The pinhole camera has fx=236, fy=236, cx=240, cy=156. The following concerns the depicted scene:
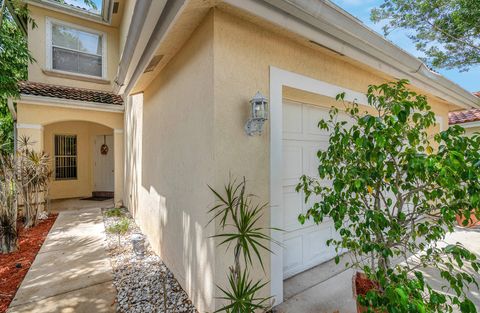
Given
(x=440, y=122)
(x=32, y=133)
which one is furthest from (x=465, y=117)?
(x=32, y=133)

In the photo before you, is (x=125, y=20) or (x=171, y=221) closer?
(x=171, y=221)

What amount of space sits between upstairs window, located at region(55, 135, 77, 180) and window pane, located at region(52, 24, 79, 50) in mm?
4182

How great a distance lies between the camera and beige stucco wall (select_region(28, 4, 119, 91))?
376 inches

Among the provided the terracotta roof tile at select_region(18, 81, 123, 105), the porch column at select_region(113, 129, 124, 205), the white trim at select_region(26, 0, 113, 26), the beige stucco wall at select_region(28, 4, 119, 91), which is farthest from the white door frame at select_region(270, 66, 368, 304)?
the beige stucco wall at select_region(28, 4, 119, 91)

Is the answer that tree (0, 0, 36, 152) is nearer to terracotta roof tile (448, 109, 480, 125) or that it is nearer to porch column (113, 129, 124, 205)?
porch column (113, 129, 124, 205)

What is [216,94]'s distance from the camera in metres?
2.89

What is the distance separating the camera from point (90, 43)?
10.7 metres

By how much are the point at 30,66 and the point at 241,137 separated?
11136mm

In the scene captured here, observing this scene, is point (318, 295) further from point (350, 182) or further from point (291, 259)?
point (350, 182)

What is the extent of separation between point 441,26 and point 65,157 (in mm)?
17156

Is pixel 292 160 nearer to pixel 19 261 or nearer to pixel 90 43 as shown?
pixel 19 261

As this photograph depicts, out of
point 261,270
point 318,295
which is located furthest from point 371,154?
Result: point 318,295

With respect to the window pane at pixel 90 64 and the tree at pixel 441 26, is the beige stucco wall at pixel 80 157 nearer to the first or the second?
the window pane at pixel 90 64

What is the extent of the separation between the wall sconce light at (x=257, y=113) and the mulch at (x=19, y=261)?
4.46 meters
